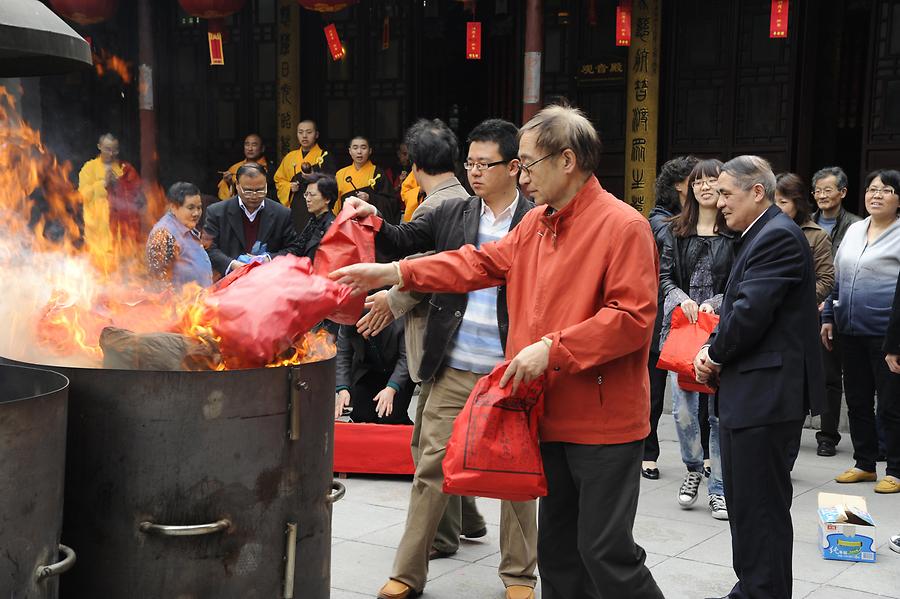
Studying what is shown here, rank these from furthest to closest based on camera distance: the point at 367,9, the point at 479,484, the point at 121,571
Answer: the point at 367,9 < the point at 479,484 < the point at 121,571

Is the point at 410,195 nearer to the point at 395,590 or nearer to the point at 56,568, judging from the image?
the point at 395,590

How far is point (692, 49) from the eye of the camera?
1092 cm

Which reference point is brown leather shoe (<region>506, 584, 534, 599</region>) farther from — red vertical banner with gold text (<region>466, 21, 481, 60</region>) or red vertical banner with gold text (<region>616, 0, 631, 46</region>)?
red vertical banner with gold text (<region>466, 21, 481, 60</region>)

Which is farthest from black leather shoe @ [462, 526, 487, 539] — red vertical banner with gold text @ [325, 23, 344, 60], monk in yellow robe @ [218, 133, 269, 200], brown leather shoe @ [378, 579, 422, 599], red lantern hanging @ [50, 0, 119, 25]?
red lantern hanging @ [50, 0, 119, 25]

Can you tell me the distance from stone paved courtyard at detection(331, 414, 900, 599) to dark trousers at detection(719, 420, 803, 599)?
62 millimetres

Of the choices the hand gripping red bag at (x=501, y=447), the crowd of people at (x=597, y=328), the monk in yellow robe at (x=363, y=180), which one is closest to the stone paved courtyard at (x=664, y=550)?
the crowd of people at (x=597, y=328)

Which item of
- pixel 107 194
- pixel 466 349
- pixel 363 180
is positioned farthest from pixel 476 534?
pixel 107 194

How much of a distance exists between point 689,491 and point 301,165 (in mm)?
6657

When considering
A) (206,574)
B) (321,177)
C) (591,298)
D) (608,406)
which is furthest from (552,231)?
(321,177)

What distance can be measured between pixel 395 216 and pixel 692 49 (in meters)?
3.62

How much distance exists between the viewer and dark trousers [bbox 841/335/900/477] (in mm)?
6562

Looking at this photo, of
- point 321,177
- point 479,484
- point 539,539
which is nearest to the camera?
point 479,484

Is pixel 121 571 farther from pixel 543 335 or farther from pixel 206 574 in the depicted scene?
pixel 543 335

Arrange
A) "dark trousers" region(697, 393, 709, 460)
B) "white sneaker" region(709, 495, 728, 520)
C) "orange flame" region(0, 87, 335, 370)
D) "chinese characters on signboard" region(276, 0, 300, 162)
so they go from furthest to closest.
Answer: "chinese characters on signboard" region(276, 0, 300, 162), "dark trousers" region(697, 393, 709, 460), "white sneaker" region(709, 495, 728, 520), "orange flame" region(0, 87, 335, 370)
